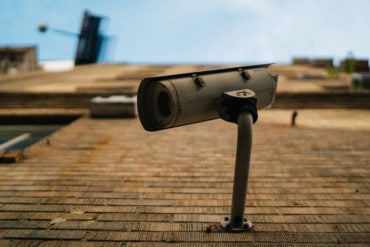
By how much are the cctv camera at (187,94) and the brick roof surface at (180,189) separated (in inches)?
53.4

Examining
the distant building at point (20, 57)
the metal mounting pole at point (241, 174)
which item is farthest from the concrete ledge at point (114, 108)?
the distant building at point (20, 57)

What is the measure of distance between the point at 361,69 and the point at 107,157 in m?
19.3

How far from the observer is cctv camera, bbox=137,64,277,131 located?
10.7 feet

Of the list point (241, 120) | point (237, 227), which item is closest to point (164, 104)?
point (241, 120)

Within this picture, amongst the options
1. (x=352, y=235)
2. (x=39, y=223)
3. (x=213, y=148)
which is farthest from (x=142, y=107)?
(x=213, y=148)

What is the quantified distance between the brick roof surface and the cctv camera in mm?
1356

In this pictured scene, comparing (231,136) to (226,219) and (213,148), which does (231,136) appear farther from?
(226,219)

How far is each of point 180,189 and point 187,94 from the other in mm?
2149

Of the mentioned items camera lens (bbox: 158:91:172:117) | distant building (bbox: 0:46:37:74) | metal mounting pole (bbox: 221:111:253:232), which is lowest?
distant building (bbox: 0:46:37:74)

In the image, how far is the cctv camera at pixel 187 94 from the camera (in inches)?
129

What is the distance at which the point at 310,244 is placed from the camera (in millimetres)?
3562

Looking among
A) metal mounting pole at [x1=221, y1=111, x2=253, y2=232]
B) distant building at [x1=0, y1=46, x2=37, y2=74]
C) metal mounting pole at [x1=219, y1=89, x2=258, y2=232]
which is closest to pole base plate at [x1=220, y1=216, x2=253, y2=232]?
metal mounting pole at [x1=221, y1=111, x2=253, y2=232]

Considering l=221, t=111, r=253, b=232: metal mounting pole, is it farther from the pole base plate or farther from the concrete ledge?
the concrete ledge

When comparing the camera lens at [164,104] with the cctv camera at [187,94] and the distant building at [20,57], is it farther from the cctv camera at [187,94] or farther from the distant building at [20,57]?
the distant building at [20,57]
